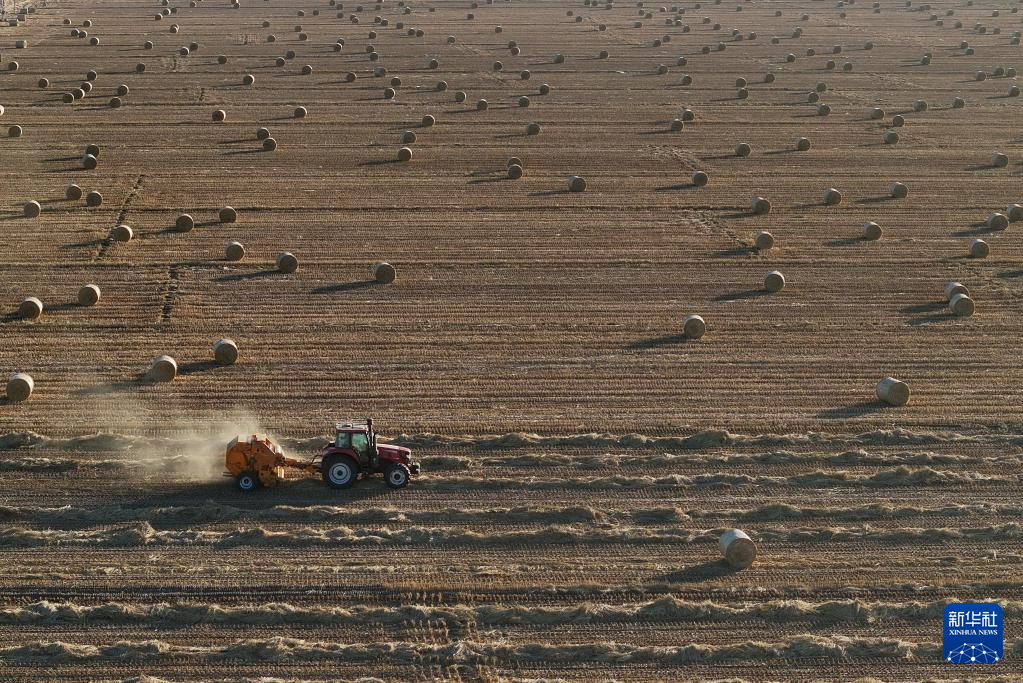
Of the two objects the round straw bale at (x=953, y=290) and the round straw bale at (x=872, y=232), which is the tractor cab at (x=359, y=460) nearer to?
the round straw bale at (x=953, y=290)

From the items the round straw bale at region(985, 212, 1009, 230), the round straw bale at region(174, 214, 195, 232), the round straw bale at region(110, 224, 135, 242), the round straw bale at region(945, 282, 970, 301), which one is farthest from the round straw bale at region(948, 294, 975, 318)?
the round straw bale at region(110, 224, 135, 242)

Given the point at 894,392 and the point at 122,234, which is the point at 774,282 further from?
the point at 122,234

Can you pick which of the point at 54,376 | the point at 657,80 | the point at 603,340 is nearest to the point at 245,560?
the point at 54,376

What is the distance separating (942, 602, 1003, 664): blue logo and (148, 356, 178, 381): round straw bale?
1200 cm

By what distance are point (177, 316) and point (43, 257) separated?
16.2 ft

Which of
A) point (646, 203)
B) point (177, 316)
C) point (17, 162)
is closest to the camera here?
point (177, 316)

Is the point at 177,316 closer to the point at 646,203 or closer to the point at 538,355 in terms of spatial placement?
the point at 538,355

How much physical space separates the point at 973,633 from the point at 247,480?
8.85m

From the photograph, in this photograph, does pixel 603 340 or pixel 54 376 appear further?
pixel 603 340

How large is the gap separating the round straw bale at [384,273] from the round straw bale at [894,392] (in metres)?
10.1

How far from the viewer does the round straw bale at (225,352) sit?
19.5 meters

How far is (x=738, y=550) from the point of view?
45.3ft

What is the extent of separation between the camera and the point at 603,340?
21.1 m

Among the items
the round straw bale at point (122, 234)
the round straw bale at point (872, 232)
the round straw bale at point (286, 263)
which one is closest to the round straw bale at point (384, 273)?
the round straw bale at point (286, 263)
